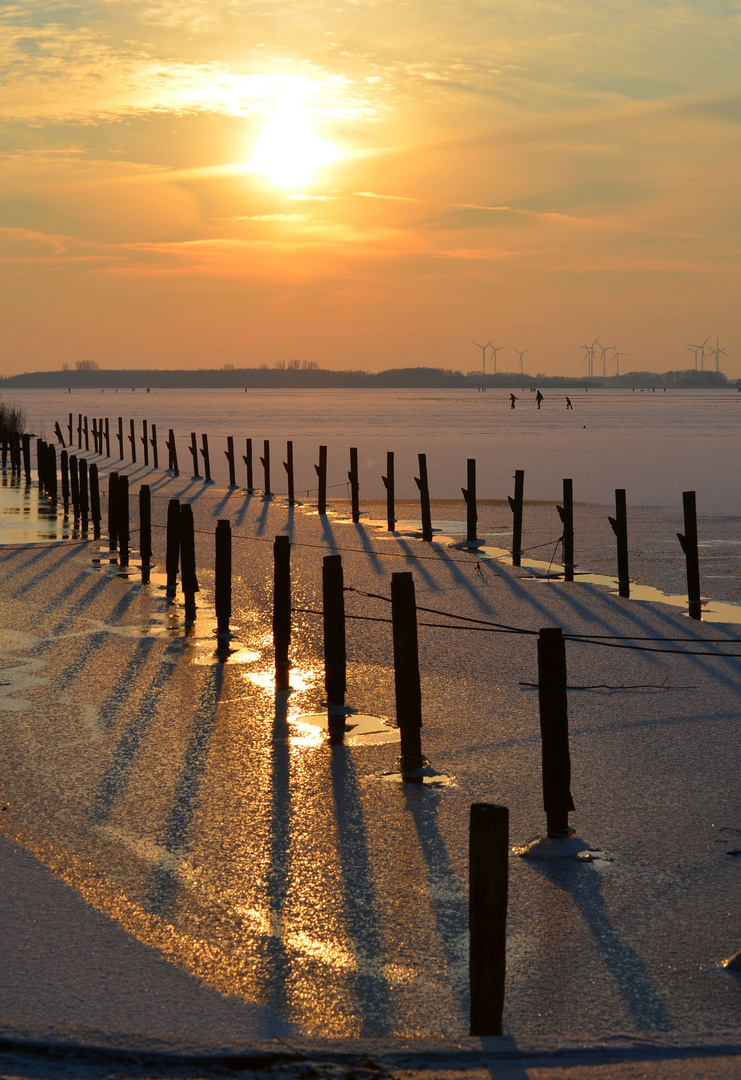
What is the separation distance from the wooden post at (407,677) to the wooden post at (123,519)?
1083 centimetres

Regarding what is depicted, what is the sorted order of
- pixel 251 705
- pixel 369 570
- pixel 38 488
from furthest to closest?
pixel 38 488 < pixel 369 570 < pixel 251 705

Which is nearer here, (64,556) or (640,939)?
(640,939)

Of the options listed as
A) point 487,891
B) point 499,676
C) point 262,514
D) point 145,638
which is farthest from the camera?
point 262,514

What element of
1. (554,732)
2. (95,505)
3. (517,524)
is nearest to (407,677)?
(554,732)

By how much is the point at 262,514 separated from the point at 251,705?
705 inches

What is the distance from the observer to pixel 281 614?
11.8 metres

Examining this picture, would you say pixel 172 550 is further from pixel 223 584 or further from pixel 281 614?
pixel 281 614

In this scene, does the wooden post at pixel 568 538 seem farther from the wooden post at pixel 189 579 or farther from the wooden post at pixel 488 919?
the wooden post at pixel 488 919

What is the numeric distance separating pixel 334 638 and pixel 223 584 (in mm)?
3792

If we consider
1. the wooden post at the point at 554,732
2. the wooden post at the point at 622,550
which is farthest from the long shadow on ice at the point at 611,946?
the wooden post at the point at 622,550

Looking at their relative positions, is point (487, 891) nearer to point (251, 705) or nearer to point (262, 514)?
point (251, 705)

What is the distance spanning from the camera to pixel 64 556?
20.7m

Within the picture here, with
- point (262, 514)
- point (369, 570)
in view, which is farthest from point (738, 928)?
point (262, 514)

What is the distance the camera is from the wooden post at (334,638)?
33.9 ft
